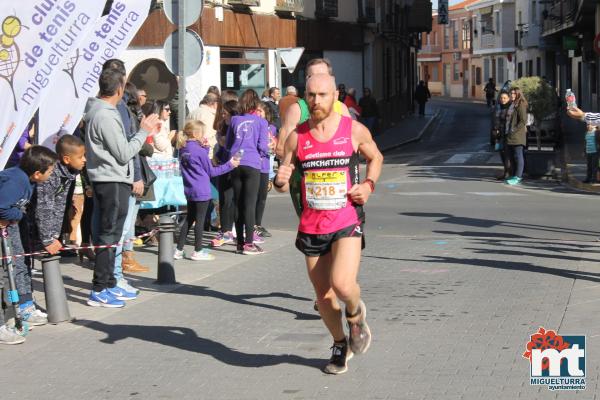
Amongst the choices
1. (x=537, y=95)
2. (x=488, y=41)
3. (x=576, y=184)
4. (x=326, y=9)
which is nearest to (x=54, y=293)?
(x=576, y=184)

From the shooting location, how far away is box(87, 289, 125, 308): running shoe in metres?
9.48

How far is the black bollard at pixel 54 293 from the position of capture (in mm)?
8766

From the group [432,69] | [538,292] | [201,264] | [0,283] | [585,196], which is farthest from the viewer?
[432,69]

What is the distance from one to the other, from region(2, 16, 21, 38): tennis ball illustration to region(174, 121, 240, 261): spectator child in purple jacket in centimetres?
248

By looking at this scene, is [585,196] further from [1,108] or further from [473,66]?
[473,66]

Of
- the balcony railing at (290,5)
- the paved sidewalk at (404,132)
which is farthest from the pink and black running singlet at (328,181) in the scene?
the paved sidewalk at (404,132)

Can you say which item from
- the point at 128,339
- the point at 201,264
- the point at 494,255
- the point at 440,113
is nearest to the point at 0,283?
the point at 128,339

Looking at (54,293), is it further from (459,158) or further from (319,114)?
(459,158)

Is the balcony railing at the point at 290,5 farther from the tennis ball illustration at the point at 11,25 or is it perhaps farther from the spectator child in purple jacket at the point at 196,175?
the tennis ball illustration at the point at 11,25

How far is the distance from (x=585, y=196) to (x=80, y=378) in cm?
1329

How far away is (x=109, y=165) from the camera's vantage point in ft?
30.7

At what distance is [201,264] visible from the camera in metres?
11.8

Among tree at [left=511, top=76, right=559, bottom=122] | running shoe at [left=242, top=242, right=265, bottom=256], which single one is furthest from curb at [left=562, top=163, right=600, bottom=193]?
running shoe at [left=242, top=242, right=265, bottom=256]

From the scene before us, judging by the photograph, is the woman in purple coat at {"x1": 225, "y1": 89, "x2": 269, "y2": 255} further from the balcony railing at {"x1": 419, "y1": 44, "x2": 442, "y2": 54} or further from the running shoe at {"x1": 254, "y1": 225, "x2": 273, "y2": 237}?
the balcony railing at {"x1": 419, "y1": 44, "x2": 442, "y2": 54}
